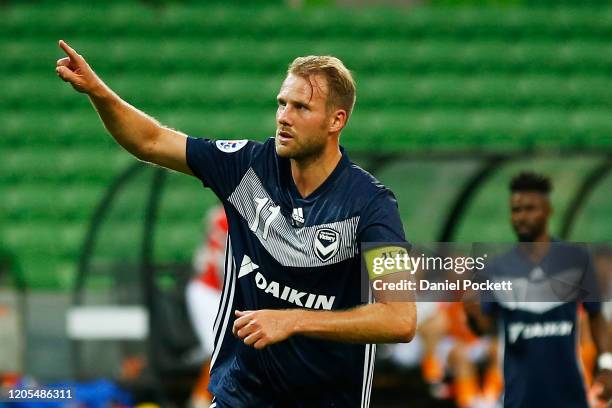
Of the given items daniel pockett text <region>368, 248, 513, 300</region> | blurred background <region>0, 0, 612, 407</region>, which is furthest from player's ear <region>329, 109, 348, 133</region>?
blurred background <region>0, 0, 612, 407</region>

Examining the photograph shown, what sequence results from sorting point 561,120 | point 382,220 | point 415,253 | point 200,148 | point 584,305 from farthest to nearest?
point 561,120 → point 584,305 → point 415,253 → point 200,148 → point 382,220

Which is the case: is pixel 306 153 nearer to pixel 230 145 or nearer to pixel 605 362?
pixel 230 145

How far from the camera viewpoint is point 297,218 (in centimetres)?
411

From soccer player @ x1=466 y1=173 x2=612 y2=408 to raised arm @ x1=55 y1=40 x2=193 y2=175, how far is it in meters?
2.15

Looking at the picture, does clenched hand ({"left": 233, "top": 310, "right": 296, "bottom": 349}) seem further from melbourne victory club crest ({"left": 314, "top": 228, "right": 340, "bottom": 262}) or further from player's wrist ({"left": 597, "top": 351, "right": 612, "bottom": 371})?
player's wrist ({"left": 597, "top": 351, "right": 612, "bottom": 371})

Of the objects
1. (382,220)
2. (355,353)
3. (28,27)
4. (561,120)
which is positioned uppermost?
(28,27)

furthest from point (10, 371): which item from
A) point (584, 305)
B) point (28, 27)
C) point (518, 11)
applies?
point (518, 11)

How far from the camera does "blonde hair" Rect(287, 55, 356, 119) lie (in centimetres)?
411

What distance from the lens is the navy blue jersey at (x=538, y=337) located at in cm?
584

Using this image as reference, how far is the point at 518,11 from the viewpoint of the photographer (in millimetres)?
15570

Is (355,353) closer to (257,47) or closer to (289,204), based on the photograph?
(289,204)

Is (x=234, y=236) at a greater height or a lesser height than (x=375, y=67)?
lesser

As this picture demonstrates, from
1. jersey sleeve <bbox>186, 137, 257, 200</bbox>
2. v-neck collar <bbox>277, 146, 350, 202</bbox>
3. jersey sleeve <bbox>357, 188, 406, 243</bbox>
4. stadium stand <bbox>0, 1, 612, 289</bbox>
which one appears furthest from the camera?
stadium stand <bbox>0, 1, 612, 289</bbox>

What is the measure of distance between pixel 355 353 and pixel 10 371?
18.5 ft
